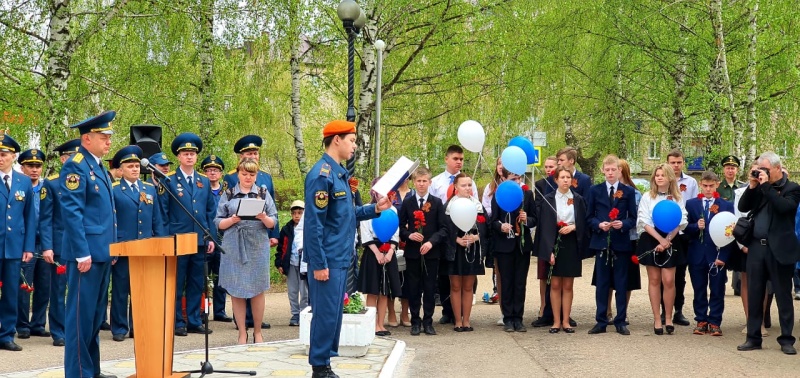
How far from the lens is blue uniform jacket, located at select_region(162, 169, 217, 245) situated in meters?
11.5

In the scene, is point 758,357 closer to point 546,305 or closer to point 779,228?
point 779,228

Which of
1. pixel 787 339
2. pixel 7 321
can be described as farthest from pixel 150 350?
pixel 787 339

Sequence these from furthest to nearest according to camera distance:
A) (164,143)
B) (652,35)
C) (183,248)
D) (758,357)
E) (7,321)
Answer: (164,143)
(652,35)
(7,321)
(758,357)
(183,248)

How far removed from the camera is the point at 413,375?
8.79 meters

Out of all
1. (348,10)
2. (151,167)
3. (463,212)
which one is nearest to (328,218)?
(151,167)

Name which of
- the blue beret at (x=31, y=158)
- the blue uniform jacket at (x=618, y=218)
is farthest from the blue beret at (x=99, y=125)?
the blue uniform jacket at (x=618, y=218)

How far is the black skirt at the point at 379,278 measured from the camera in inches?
456

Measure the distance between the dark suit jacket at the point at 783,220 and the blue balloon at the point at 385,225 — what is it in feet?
13.3

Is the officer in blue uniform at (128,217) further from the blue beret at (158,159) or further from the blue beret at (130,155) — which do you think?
the blue beret at (158,159)

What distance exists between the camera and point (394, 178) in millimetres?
7973

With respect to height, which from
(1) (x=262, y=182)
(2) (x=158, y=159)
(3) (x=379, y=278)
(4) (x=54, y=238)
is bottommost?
(3) (x=379, y=278)

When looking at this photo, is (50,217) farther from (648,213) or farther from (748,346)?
(748,346)

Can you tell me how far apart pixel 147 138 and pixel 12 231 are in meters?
2.07

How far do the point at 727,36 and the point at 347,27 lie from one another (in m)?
9.95
